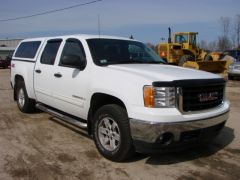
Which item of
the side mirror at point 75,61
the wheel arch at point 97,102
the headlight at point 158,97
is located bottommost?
the wheel arch at point 97,102

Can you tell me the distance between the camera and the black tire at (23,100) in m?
7.82

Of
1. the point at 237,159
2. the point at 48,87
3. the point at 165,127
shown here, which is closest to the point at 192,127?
the point at 165,127

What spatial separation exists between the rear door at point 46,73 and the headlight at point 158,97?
259 centimetres

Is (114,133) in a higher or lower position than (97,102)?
lower

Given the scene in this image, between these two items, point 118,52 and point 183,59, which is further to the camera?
point 183,59

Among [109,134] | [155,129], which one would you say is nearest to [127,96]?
[155,129]

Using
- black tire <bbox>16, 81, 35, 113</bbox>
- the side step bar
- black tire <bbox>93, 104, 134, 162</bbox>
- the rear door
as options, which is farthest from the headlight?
black tire <bbox>16, 81, 35, 113</bbox>

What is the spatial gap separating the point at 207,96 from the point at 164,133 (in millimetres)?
956

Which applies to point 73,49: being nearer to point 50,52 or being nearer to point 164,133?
point 50,52

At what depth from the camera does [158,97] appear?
13.9ft

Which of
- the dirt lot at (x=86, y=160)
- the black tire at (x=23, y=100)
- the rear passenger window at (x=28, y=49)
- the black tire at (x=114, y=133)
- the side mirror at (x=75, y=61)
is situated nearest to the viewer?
the dirt lot at (x=86, y=160)

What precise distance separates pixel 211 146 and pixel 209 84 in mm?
1428

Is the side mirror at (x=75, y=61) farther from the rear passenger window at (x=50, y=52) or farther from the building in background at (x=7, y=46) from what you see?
the building in background at (x=7, y=46)

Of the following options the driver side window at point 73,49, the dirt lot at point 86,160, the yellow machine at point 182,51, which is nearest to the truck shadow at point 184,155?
the dirt lot at point 86,160
